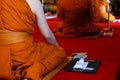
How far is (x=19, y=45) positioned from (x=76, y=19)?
6.80ft

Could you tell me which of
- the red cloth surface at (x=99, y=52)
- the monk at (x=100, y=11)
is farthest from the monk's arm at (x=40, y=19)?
the monk at (x=100, y=11)

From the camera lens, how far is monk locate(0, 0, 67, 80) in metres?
2.03

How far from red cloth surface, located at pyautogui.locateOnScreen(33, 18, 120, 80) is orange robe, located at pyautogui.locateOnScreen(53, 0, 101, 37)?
0.21 metres

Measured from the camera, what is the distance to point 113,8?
818 cm

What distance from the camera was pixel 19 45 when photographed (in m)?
2.10

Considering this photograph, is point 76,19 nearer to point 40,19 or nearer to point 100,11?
point 40,19

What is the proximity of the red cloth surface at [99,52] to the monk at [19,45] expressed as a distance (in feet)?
0.71

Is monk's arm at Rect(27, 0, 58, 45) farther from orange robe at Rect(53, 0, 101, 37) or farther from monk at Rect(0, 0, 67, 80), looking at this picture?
orange robe at Rect(53, 0, 101, 37)

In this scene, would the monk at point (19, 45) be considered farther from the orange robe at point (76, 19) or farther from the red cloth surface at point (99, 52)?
the orange robe at point (76, 19)

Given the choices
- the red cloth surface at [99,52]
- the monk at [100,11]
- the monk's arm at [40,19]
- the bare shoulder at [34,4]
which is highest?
the bare shoulder at [34,4]

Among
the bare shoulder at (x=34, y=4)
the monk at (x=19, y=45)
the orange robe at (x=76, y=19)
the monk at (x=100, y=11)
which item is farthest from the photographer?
the monk at (x=100, y=11)

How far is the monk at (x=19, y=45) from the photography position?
203 cm

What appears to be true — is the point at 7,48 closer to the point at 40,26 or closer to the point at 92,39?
the point at 40,26

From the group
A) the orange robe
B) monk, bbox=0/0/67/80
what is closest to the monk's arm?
monk, bbox=0/0/67/80
